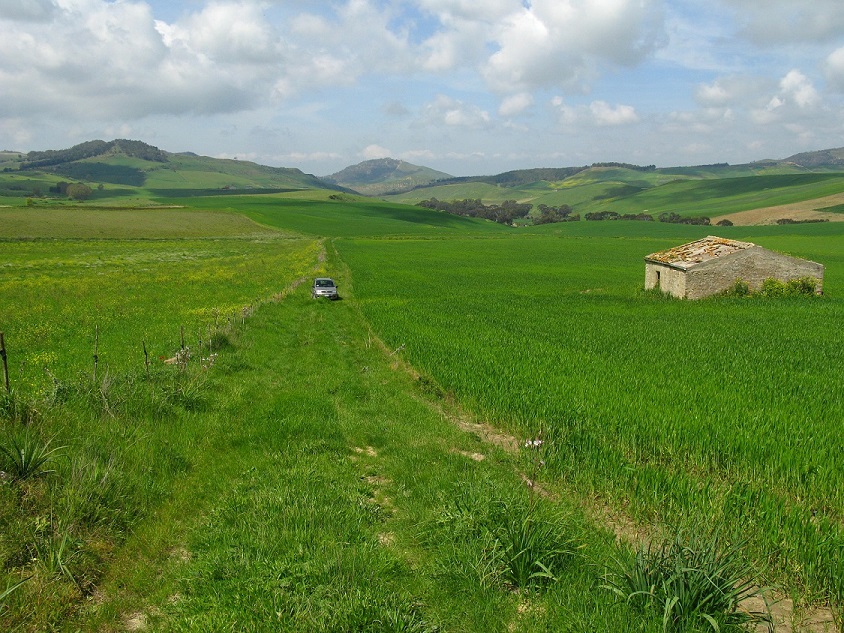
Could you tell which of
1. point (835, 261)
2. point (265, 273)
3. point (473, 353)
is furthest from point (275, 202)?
point (473, 353)

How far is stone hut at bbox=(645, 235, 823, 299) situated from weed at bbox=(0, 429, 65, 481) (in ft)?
107

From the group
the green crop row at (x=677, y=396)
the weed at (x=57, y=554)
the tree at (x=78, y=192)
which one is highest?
the tree at (x=78, y=192)

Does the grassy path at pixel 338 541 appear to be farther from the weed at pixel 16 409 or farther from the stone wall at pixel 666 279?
the stone wall at pixel 666 279

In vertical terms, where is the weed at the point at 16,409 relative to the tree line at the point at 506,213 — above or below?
below

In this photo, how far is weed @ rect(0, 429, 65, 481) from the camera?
674 cm

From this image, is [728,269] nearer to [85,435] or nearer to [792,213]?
[85,435]

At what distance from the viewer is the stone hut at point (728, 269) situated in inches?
1261

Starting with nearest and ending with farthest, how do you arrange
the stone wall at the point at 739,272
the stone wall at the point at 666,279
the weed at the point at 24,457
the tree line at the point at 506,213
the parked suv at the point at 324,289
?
the weed at the point at 24,457 < the parked suv at the point at 324,289 < the stone wall at the point at 739,272 < the stone wall at the point at 666,279 < the tree line at the point at 506,213

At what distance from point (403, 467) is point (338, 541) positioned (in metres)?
2.60

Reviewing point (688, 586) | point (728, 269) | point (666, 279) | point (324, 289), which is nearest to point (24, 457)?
point (688, 586)

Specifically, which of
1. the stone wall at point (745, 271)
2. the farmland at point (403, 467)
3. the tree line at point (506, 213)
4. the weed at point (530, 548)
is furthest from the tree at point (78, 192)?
the weed at point (530, 548)

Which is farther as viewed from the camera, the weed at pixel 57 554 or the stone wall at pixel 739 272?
the stone wall at pixel 739 272

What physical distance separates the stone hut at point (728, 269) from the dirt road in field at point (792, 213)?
100 meters

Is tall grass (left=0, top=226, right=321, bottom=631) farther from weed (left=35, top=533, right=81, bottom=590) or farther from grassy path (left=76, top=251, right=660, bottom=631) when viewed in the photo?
grassy path (left=76, top=251, right=660, bottom=631)
